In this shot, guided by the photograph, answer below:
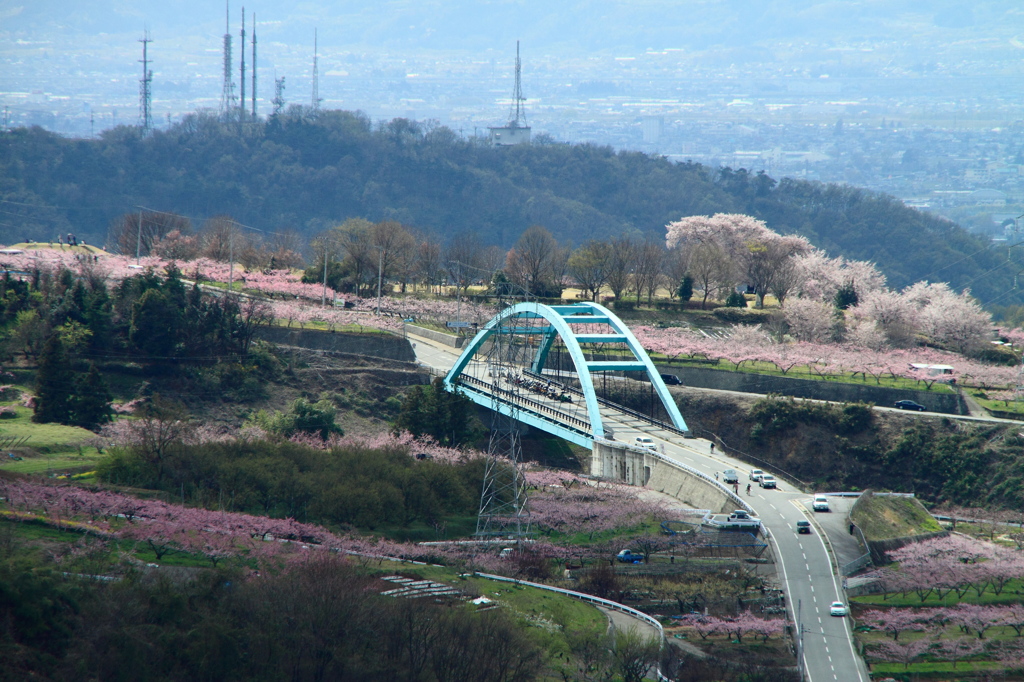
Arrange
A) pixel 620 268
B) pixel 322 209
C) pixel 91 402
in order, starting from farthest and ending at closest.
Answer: pixel 322 209 < pixel 620 268 < pixel 91 402

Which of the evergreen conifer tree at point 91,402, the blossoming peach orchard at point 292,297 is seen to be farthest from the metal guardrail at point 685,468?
the blossoming peach orchard at point 292,297

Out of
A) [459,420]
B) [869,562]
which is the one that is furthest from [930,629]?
[459,420]

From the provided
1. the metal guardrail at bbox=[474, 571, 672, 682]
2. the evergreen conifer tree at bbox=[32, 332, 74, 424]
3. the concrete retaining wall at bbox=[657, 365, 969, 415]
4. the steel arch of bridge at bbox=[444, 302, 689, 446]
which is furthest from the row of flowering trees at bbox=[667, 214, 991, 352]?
the evergreen conifer tree at bbox=[32, 332, 74, 424]

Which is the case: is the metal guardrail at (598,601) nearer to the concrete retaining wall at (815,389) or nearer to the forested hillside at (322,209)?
the concrete retaining wall at (815,389)

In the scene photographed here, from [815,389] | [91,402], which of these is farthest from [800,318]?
[91,402]

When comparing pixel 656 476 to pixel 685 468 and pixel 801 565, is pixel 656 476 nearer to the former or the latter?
pixel 685 468
